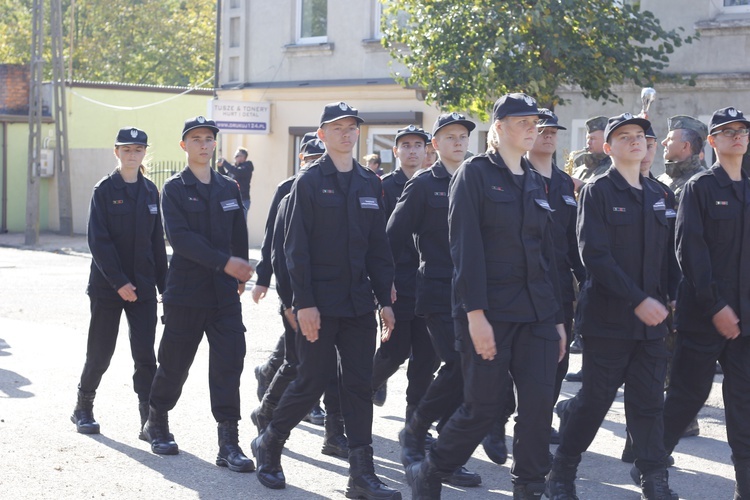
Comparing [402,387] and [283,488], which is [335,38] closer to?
[402,387]

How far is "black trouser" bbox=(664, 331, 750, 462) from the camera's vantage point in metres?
6.39

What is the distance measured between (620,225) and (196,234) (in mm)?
2521

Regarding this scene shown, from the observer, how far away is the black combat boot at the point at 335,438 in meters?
7.69

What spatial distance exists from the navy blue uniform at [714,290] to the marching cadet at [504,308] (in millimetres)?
1001

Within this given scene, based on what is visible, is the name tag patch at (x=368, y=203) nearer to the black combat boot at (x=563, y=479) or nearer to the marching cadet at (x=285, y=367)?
the marching cadet at (x=285, y=367)

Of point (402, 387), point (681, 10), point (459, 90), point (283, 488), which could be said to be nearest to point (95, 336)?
point (283, 488)

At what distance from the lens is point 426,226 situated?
7.28m

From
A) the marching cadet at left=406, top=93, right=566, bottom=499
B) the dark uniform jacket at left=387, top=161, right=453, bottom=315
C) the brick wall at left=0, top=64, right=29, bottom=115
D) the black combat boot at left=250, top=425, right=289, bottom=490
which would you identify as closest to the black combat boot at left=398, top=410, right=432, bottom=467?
the dark uniform jacket at left=387, top=161, right=453, bottom=315

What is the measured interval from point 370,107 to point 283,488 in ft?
57.1

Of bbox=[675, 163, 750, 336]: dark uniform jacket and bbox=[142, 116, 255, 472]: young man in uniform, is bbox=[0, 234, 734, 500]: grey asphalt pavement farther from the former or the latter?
bbox=[675, 163, 750, 336]: dark uniform jacket

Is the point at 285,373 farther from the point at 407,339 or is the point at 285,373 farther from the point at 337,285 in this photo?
the point at 337,285

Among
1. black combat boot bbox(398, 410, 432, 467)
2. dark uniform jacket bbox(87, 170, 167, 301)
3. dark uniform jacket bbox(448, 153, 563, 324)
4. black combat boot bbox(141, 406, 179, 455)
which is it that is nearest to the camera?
dark uniform jacket bbox(448, 153, 563, 324)

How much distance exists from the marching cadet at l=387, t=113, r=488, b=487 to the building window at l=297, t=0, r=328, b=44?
17.6 meters

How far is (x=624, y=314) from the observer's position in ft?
20.7
